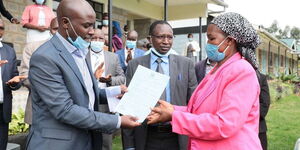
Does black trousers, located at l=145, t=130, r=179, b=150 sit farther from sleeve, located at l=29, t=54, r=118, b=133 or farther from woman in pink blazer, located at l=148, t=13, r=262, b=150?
sleeve, located at l=29, t=54, r=118, b=133

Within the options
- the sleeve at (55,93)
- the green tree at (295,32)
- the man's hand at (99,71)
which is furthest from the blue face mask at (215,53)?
the green tree at (295,32)

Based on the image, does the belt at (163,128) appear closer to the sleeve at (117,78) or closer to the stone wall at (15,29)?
the sleeve at (117,78)

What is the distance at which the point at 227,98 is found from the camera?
6.53ft

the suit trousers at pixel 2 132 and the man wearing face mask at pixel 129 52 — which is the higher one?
the man wearing face mask at pixel 129 52

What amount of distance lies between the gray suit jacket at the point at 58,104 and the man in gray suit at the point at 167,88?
1105mm

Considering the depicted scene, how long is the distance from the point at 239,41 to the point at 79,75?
43.8 inches

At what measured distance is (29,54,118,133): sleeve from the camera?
1932 mm

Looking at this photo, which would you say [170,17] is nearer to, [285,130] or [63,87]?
[285,130]

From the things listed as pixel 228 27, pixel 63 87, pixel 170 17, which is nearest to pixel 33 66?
pixel 63 87

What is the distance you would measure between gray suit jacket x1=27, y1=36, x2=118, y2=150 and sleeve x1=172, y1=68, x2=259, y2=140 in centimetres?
59

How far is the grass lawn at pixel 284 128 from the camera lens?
691 centimetres

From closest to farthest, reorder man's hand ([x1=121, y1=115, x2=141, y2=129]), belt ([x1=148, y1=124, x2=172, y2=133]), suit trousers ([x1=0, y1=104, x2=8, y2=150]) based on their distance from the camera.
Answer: man's hand ([x1=121, y1=115, x2=141, y2=129]) < belt ([x1=148, y1=124, x2=172, y2=133]) < suit trousers ([x1=0, y1=104, x2=8, y2=150])


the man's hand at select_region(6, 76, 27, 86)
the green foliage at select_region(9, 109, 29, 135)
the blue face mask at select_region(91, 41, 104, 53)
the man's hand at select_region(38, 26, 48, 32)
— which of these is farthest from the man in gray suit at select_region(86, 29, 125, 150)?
the green foliage at select_region(9, 109, 29, 135)

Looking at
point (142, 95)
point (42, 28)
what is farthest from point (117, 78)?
point (42, 28)
